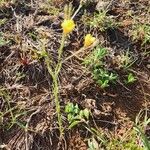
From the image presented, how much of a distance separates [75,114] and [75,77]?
299mm

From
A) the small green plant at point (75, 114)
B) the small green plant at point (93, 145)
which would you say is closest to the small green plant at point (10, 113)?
the small green plant at point (75, 114)

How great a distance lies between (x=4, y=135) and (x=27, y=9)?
110 centimetres

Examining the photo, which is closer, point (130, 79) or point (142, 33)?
point (130, 79)

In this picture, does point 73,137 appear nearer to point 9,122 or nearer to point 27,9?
point 9,122

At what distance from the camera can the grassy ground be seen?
2.38 metres

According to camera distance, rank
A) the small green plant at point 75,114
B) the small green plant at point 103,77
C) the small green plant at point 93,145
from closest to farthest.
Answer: the small green plant at point 93,145
the small green plant at point 75,114
the small green plant at point 103,77

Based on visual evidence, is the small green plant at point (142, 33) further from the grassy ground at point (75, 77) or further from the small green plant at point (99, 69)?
the small green plant at point (99, 69)

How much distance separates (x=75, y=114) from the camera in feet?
8.07

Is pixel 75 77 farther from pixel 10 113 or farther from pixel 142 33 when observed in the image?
pixel 142 33

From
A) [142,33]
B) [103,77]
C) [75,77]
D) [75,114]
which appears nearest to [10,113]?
[75,114]

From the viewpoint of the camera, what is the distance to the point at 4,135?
236cm

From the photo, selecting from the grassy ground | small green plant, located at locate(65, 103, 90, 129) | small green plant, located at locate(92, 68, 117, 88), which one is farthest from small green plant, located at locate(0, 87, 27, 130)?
small green plant, located at locate(92, 68, 117, 88)

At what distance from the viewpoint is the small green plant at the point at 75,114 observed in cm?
240

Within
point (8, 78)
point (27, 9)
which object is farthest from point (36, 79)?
point (27, 9)
